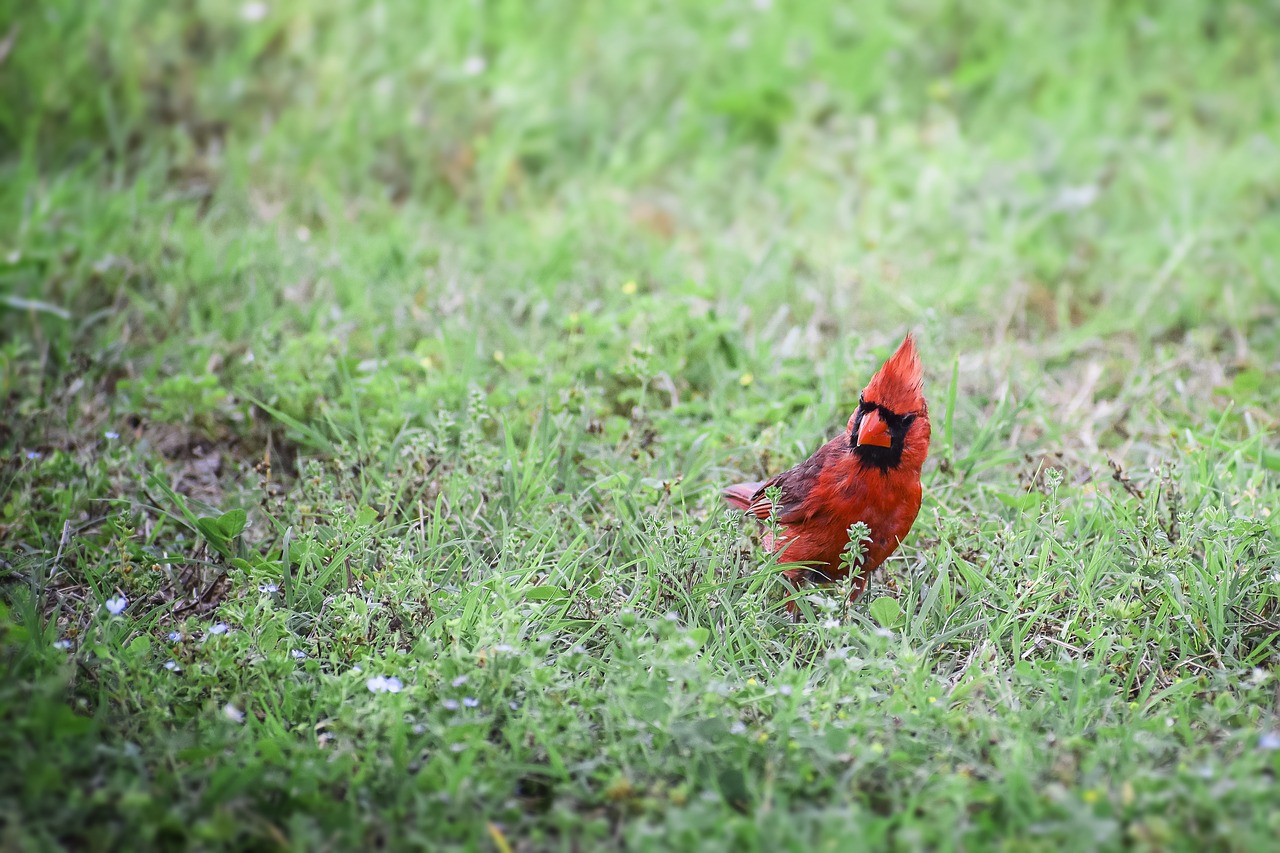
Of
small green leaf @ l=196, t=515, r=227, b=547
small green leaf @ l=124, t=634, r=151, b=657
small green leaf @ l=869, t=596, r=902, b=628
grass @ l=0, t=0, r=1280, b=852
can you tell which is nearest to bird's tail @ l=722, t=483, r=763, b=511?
grass @ l=0, t=0, r=1280, b=852

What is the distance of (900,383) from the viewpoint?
2.96 meters

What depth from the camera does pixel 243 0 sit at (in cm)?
640

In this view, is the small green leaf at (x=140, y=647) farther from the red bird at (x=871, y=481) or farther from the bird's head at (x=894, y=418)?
the bird's head at (x=894, y=418)

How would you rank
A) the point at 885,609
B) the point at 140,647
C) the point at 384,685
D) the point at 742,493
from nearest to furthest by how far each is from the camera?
the point at 384,685 → the point at 140,647 → the point at 885,609 → the point at 742,493

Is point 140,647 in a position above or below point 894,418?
below

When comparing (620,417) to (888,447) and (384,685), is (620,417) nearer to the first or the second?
(888,447)

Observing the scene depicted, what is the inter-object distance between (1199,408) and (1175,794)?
2.17 m

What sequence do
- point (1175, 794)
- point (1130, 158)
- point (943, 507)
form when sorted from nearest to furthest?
point (1175, 794), point (943, 507), point (1130, 158)

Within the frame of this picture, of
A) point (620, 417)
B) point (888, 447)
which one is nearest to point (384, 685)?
point (888, 447)

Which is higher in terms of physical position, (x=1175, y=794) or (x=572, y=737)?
(x=1175, y=794)

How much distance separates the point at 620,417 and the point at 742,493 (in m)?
0.67

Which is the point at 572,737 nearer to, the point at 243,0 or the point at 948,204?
the point at 948,204

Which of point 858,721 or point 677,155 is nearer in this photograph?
point 858,721

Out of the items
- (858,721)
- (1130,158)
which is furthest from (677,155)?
(858,721)
